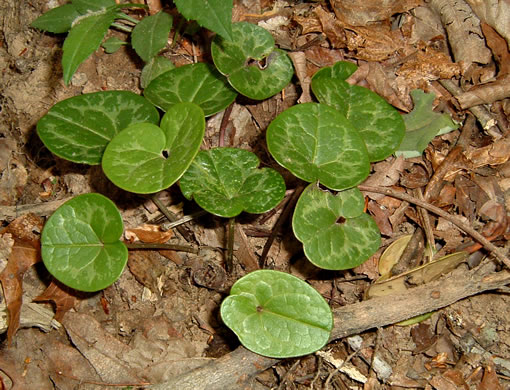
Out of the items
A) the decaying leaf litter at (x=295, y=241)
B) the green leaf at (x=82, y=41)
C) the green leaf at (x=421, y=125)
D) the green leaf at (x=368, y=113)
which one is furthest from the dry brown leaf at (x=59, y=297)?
the green leaf at (x=421, y=125)

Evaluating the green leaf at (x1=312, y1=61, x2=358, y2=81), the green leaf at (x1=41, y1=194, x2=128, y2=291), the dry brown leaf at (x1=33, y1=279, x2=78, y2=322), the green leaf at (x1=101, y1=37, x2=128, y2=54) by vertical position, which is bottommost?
the dry brown leaf at (x1=33, y1=279, x2=78, y2=322)

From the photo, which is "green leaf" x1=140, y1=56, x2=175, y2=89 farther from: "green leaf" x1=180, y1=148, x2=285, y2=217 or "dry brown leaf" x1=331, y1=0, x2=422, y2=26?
"dry brown leaf" x1=331, y1=0, x2=422, y2=26

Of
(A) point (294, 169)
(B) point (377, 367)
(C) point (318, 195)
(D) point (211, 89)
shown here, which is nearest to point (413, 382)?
(B) point (377, 367)

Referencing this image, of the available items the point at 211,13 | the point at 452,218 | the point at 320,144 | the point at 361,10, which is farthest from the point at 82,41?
the point at 452,218

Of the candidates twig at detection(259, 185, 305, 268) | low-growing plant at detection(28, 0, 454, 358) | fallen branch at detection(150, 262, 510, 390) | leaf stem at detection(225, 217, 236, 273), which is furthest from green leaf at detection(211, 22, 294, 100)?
fallen branch at detection(150, 262, 510, 390)

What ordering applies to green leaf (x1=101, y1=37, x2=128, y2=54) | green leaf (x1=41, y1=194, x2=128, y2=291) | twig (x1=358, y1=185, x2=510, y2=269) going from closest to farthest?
green leaf (x1=41, y1=194, x2=128, y2=291)
twig (x1=358, y1=185, x2=510, y2=269)
green leaf (x1=101, y1=37, x2=128, y2=54)

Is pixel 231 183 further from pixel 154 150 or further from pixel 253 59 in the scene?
pixel 253 59
